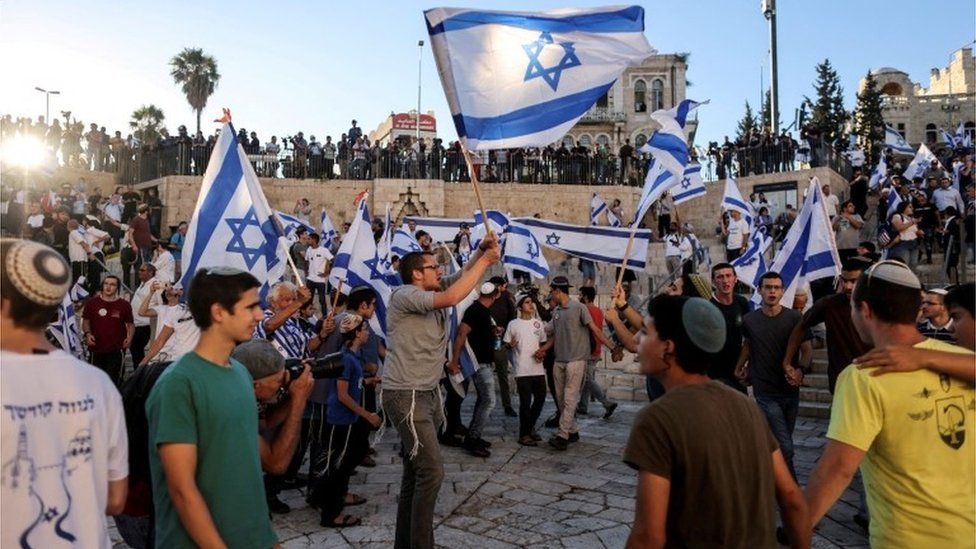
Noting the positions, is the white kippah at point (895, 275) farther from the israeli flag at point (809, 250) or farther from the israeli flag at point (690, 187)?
the israeli flag at point (690, 187)

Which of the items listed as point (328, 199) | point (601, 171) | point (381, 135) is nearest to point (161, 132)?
point (381, 135)

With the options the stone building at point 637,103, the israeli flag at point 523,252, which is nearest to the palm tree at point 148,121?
the stone building at point 637,103

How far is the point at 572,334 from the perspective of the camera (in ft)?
26.8

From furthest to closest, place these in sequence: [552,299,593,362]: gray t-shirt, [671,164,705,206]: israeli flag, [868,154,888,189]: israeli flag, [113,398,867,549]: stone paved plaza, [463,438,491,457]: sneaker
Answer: [868,154,888,189]: israeli flag
[671,164,705,206]: israeli flag
[552,299,593,362]: gray t-shirt
[463,438,491,457]: sneaker
[113,398,867,549]: stone paved plaza

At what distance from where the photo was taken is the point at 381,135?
182 ft

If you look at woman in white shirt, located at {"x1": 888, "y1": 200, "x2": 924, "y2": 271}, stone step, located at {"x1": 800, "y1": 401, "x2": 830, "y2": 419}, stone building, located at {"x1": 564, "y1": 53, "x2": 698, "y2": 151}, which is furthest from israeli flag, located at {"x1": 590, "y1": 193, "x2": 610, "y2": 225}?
stone building, located at {"x1": 564, "y1": 53, "x2": 698, "y2": 151}

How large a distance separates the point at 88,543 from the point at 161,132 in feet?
151

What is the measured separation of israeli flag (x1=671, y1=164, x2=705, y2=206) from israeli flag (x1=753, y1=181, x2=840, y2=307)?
9.86 feet

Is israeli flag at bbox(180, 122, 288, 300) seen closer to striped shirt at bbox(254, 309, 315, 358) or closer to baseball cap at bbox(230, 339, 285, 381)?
striped shirt at bbox(254, 309, 315, 358)

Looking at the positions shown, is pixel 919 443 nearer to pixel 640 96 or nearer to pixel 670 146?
pixel 670 146

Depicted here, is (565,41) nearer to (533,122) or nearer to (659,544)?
(533,122)

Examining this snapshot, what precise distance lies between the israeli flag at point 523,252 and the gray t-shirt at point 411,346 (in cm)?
779

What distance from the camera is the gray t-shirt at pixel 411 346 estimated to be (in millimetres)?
4359

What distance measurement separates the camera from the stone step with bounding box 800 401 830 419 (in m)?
9.35
